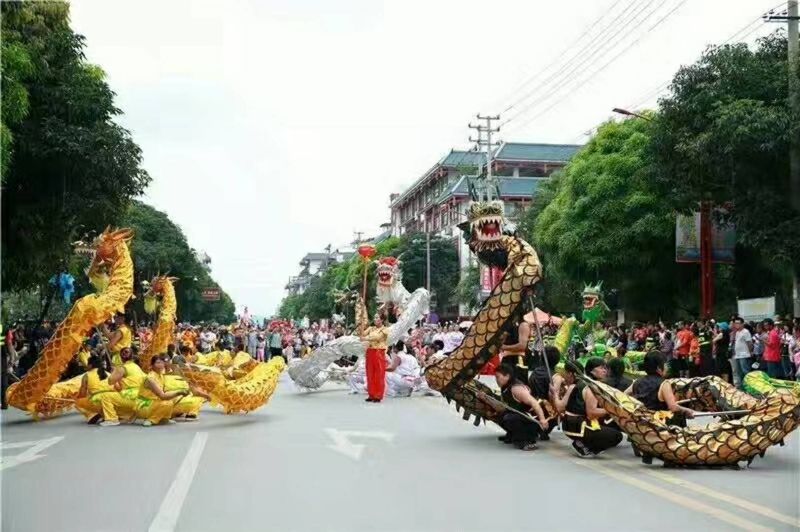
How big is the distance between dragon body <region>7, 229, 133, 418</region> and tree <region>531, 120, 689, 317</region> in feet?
60.6

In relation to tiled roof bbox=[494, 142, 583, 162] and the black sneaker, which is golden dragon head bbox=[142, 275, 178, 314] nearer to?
the black sneaker

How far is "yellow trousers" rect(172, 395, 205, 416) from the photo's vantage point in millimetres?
12941

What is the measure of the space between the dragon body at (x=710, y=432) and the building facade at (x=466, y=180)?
42.0 m

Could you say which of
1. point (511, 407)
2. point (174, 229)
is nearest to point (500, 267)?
point (511, 407)

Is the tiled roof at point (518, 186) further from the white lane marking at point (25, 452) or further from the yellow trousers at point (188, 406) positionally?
the white lane marking at point (25, 452)

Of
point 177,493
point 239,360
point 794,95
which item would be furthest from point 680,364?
point 177,493

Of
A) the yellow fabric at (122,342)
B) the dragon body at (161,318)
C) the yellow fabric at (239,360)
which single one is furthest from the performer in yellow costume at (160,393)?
the yellow fabric at (239,360)

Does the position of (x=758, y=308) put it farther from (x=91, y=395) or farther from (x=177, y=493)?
(x=177, y=493)

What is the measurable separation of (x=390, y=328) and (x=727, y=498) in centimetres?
1176

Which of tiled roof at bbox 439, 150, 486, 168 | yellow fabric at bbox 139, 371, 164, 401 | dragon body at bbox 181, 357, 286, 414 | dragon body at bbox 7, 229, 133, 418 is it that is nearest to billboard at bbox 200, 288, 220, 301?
tiled roof at bbox 439, 150, 486, 168

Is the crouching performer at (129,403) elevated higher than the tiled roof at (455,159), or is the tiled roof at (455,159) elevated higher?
the tiled roof at (455,159)

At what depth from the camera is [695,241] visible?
2623cm

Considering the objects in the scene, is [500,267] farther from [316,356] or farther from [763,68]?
[763,68]

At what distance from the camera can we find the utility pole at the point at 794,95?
18625 mm
